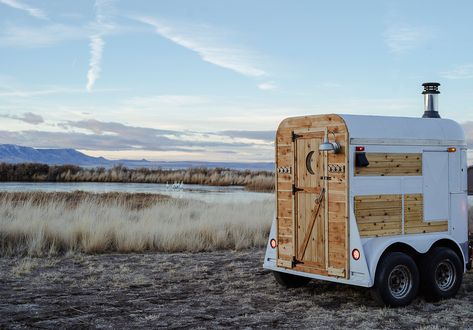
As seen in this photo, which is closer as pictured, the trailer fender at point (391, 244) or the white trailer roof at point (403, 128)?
the trailer fender at point (391, 244)

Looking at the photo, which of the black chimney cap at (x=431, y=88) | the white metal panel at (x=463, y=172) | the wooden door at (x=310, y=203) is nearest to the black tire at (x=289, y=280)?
the wooden door at (x=310, y=203)

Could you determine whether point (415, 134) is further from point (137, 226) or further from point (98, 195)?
point (98, 195)

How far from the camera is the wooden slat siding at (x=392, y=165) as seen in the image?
8.33 metres

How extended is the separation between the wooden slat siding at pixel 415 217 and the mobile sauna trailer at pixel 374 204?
0.05 ft

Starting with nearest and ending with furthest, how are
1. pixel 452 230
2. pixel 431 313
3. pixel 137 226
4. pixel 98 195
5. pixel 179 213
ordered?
pixel 431 313, pixel 452 230, pixel 137 226, pixel 179 213, pixel 98 195

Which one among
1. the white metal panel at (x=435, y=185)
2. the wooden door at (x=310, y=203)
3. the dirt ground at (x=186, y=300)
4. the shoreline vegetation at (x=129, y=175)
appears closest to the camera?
the dirt ground at (x=186, y=300)

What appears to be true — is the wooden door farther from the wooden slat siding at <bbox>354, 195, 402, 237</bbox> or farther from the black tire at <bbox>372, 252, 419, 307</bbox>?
the black tire at <bbox>372, 252, 419, 307</bbox>

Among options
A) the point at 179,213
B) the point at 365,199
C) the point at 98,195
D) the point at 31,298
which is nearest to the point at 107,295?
the point at 31,298

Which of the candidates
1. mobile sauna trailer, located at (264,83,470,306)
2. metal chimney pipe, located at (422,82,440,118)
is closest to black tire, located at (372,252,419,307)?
mobile sauna trailer, located at (264,83,470,306)

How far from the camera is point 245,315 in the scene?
7824 mm

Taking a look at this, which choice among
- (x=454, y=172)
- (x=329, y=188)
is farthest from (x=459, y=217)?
(x=329, y=188)

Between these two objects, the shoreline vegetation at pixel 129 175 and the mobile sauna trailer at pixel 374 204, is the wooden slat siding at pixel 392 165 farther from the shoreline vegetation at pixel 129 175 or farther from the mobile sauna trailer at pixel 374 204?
the shoreline vegetation at pixel 129 175

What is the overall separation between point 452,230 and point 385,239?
160 centimetres

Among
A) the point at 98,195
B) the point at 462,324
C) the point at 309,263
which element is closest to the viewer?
the point at 462,324
